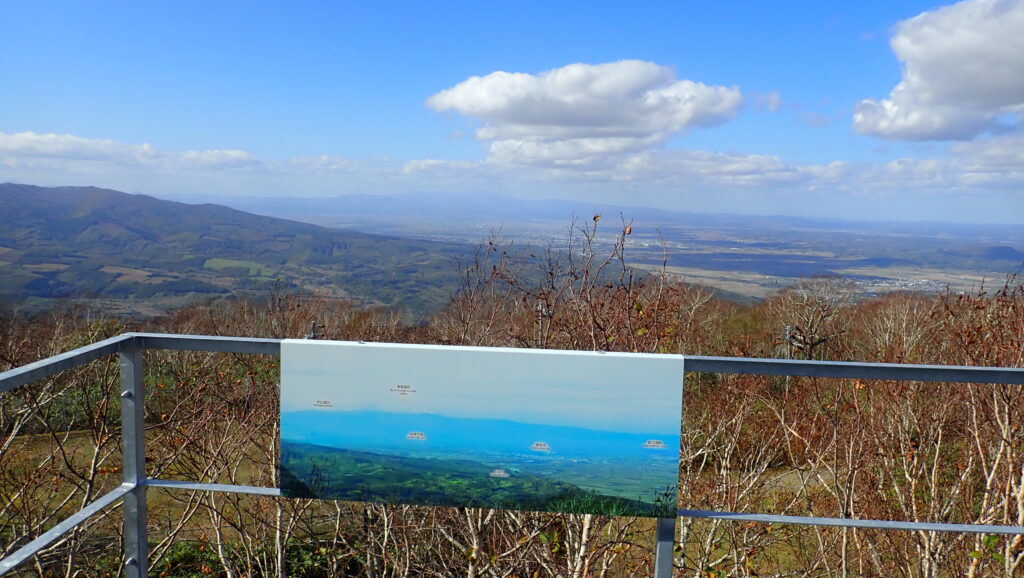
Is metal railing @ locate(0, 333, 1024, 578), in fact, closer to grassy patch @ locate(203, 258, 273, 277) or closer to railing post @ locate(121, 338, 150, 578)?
railing post @ locate(121, 338, 150, 578)

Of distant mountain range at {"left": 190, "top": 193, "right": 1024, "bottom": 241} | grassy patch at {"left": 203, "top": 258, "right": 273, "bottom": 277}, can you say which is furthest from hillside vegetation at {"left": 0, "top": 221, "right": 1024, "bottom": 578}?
grassy patch at {"left": 203, "top": 258, "right": 273, "bottom": 277}

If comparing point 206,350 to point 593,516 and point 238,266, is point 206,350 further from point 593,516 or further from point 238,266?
point 238,266

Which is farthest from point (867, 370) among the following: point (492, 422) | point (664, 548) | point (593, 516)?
point (593, 516)

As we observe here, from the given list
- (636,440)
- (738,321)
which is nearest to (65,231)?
(738,321)

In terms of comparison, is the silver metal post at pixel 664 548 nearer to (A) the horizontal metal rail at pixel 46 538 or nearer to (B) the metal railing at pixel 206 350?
(B) the metal railing at pixel 206 350

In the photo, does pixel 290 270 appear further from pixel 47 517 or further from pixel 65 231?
pixel 47 517

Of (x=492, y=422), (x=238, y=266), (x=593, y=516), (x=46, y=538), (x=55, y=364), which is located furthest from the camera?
(x=238, y=266)
